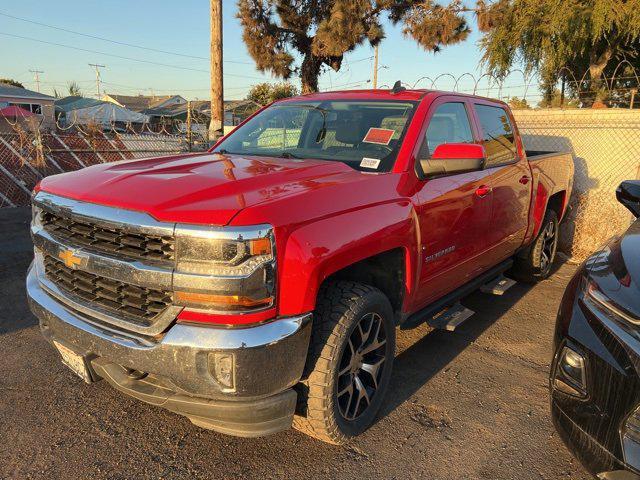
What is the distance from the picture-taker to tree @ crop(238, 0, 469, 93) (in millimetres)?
20031

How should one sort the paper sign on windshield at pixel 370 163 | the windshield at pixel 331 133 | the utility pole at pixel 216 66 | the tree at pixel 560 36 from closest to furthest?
the paper sign on windshield at pixel 370 163
the windshield at pixel 331 133
the utility pole at pixel 216 66
the tree at pixel 560 36

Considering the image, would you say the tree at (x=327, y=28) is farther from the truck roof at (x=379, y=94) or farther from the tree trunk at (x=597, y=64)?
the truck roof at (x=379, y=94)

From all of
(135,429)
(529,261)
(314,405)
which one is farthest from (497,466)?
(529,261)

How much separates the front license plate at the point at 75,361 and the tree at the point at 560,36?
17.7 meters

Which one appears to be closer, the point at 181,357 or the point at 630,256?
the point at 181,357

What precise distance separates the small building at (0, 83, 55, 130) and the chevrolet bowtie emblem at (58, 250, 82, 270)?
132 feet

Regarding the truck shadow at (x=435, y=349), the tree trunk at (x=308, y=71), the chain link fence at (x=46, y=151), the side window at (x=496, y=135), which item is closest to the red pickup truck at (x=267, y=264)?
the truck shadow at (x=435, y=349)

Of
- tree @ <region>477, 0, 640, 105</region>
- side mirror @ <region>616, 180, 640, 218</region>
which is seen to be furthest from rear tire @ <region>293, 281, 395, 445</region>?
tree @ <region>477, 0, 640, 105</region>

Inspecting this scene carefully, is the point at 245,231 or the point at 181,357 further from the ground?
the point at 245,231

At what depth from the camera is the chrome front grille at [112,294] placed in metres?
2.14

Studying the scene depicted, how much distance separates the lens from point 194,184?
7.68 feet

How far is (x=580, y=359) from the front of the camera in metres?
2.13

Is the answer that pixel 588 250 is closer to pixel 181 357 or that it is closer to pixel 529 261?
pixel 529 261

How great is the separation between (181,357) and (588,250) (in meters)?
6.13
